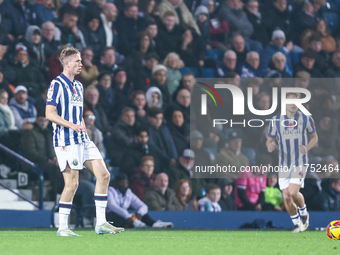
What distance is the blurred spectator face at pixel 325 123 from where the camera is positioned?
10930mm

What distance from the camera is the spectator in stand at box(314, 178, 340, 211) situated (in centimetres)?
1015

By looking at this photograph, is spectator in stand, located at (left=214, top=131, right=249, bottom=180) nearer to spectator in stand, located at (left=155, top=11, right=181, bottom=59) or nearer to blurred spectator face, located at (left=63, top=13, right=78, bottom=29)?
spectator in stand, located at (left=155, top=11, right=181, bottom=59)

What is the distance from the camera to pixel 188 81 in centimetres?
1074

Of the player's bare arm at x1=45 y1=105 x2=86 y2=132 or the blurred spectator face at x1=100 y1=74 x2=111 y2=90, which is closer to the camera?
the player's bare arm at x1=45 y1=105 x2=86 y2=132

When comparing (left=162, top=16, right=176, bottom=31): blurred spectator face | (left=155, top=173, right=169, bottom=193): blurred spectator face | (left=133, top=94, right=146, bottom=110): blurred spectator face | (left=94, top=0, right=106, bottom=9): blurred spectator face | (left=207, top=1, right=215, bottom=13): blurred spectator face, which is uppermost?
(left=207, top=1, right=215, bottom=13): blurred spectator face

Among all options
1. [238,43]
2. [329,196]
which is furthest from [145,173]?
[238,43]

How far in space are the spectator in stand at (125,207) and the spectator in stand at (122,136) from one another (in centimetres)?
57

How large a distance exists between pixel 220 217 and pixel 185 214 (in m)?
0.60

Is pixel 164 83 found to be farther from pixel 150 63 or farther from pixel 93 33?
pixel 93 33

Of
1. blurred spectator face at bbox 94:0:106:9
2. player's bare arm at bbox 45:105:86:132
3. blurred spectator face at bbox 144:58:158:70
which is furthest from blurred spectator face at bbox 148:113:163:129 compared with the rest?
player's bare arm at bbox 45:105:86:132

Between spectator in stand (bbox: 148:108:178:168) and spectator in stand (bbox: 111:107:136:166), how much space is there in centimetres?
Result: 39

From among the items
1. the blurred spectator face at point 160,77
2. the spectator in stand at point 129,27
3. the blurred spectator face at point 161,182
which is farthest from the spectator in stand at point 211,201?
the spectator in stand at point 129,27

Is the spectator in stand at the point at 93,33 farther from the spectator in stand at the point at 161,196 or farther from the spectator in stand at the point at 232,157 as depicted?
the spectator in stand at the point at 232,157

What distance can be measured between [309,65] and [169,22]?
119 inches
